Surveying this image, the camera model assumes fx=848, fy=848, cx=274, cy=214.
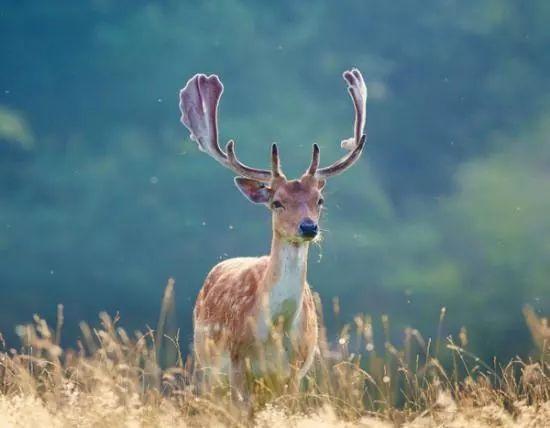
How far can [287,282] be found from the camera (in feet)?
20.3

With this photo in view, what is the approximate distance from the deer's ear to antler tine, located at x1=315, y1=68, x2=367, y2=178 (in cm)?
47

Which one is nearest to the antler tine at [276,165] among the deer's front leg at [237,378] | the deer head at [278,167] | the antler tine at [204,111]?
the deer head at [278,167]

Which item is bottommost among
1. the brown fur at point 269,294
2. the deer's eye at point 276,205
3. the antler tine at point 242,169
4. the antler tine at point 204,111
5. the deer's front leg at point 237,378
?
the deer's front leg at point 237,378

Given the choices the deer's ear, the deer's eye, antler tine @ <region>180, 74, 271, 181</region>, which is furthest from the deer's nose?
antler tine @ <region>180, 74, 271, 181</region>

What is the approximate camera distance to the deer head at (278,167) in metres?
6.22

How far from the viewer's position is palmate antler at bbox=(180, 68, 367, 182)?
697 cm

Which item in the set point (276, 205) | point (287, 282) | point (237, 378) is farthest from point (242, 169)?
point (237, 378)

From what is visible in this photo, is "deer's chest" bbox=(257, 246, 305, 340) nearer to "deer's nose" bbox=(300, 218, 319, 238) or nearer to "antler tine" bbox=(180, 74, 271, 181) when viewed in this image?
"deer's nose" bbox=(300, 218, 319, 238)

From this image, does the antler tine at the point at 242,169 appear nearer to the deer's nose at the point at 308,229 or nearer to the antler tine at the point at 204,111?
the antler tine at the point at 204,111

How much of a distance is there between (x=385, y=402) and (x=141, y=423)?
146cm

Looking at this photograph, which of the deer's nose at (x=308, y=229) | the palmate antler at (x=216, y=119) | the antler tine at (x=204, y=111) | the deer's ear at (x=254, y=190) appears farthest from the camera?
the antler tine at (x=204, y=111)

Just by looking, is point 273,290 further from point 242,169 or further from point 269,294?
point 242,169

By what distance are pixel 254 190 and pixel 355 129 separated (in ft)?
4.96

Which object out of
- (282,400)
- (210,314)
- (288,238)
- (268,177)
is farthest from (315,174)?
(282,400)
